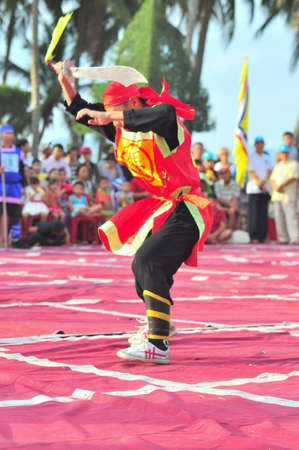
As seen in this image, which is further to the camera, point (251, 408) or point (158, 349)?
point (158, 349)

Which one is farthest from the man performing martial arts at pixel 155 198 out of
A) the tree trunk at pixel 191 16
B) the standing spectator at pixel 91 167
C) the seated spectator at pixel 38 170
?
the tree trunk at pixel 191 16

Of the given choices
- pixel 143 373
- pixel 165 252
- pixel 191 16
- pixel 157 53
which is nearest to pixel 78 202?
pixel 165 252

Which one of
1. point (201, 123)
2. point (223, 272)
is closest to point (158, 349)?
point (223, 272)

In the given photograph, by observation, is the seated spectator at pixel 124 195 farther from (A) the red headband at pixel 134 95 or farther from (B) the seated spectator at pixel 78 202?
(A) the red headband at pixel 134 95

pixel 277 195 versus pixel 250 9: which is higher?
pixel 250 9

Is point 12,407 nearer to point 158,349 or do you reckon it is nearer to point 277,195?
point 158,349

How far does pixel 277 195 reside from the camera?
49.2ft

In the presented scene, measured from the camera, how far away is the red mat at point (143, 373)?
2549mm

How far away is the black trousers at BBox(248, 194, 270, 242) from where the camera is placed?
15.3 m

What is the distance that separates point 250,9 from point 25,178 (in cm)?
2416

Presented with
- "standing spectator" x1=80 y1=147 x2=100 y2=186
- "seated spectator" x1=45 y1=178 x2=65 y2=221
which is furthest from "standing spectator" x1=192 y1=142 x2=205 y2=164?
"seated spectator" x1=45 y1=178 x2=65 y2=221

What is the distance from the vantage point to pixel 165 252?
3.96 m

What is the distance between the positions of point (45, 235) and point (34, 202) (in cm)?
57

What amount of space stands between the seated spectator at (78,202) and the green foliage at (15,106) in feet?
69.7
